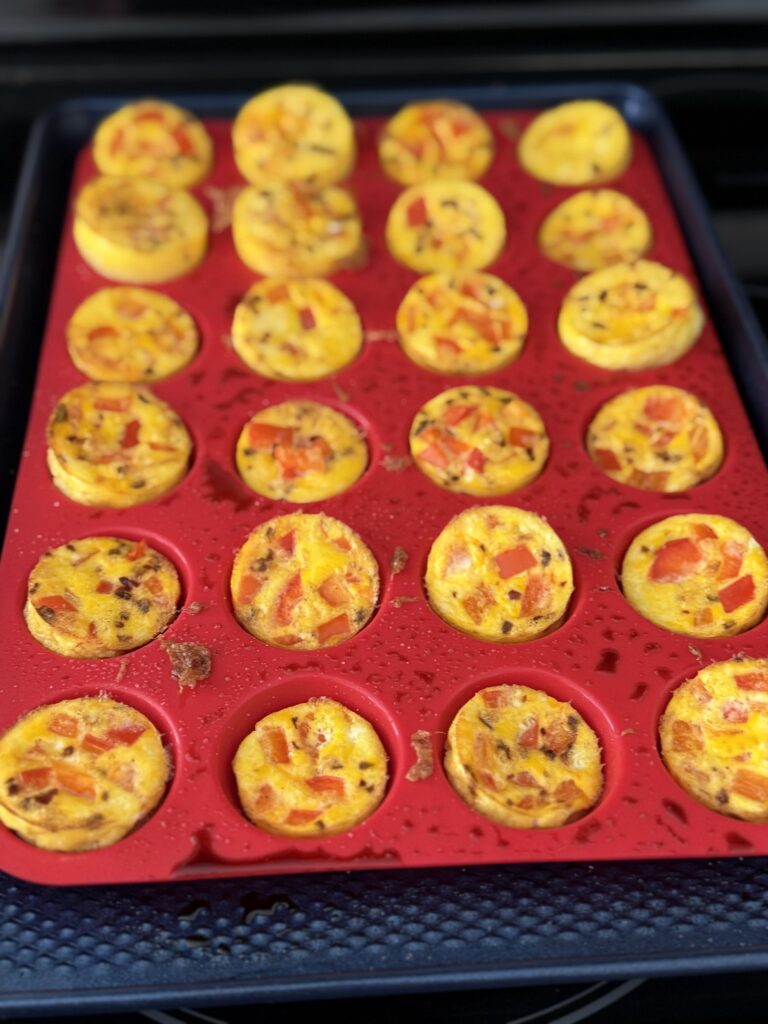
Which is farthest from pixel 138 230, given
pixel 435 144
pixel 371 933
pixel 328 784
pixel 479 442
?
pixel 371 933

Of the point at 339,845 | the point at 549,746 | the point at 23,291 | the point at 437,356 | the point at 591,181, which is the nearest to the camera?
the point at 339,845

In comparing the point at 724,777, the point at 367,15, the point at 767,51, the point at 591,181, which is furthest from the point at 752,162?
the point at 724,777

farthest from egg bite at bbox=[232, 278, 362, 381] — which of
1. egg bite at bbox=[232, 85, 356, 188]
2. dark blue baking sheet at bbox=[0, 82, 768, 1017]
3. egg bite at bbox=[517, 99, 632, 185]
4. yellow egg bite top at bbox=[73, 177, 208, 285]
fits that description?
dark blue baking sheet at bbox=[0, 82, 768, 1017]

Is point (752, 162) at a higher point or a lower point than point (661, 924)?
higher

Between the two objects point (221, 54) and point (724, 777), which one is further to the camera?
point (221, 54)

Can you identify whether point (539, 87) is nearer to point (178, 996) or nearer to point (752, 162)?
point (752, 162)

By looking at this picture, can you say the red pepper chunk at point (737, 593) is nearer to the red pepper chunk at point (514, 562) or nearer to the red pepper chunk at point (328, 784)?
the red pepper chunk at point (514, 562)
